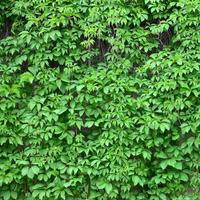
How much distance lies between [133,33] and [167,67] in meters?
0.48

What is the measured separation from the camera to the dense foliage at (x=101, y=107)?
3.64 m

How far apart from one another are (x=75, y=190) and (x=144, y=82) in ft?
4.00

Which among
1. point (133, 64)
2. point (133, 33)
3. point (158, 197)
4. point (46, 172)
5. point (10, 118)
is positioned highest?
point (133, 33)

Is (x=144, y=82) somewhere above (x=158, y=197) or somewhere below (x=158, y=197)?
above

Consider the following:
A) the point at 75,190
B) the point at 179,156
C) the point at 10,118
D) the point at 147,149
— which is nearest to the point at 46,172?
the point at 75,190

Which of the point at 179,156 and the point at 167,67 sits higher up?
the point at 167,67

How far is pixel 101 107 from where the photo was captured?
12.2ft

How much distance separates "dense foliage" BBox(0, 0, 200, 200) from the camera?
3.64 meters

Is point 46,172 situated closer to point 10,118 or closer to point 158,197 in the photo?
point 10,118

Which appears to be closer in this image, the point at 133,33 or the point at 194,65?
the point at 194,65

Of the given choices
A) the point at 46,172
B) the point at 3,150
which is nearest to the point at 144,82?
the point at 46,172

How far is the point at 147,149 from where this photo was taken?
12.1 ft

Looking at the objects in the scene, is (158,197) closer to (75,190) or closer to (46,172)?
(75,190)

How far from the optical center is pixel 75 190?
375 cm
